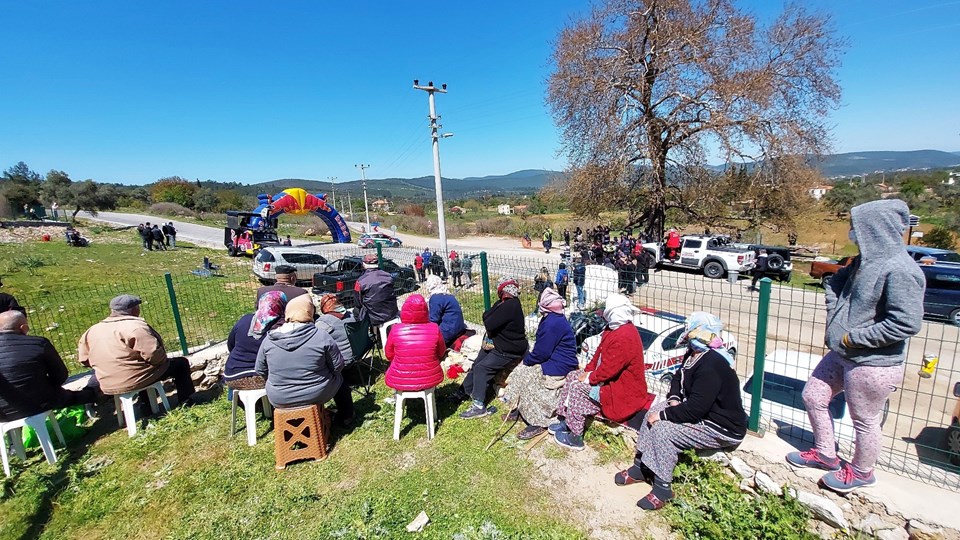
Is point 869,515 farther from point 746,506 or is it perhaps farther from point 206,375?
point 206,375

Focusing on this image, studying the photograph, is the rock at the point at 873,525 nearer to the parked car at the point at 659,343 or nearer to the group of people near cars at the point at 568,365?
the group of people near cars at the point at 568,365

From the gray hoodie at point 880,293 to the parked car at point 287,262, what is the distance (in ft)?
43.4

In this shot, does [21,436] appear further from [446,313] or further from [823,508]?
[823,508]

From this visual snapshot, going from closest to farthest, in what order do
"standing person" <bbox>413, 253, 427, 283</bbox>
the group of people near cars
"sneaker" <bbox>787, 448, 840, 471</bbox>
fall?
1. the group of people near cars
2. "sneaker" <bbox>787, 448, 840, 471</bbox>
3. "standing person" <bbox>413, 253, 427, 283</bbox>

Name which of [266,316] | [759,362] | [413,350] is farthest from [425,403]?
[759,362]

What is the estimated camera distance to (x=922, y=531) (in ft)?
7.35

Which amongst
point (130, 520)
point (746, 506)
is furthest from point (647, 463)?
point (130, 520)

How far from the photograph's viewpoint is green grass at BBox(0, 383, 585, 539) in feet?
9.59

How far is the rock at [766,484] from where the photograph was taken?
2.76m

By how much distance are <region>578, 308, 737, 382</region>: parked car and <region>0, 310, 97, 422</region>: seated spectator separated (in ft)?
18.9

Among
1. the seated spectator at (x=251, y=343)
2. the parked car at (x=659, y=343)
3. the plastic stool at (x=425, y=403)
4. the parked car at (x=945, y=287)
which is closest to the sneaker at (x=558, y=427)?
the plastic stool at (x=425, y=403)

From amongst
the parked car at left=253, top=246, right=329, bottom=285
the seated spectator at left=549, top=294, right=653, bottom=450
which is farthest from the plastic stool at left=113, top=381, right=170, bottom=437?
the parked car at left=253, top=246, right=329, bottom=285

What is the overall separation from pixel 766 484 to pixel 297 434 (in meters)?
3.88

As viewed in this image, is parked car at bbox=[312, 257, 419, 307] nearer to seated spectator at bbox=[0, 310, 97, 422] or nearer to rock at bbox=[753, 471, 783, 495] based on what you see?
seated spectator at bbox=[0, 310, 97, 422]
